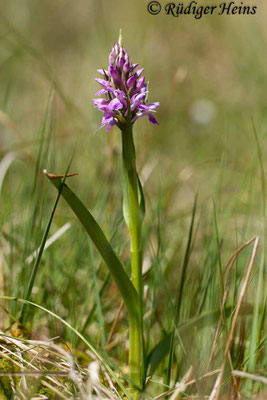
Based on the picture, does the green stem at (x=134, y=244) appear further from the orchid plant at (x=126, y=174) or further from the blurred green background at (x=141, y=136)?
the blurred green background at (x=141, y=136)

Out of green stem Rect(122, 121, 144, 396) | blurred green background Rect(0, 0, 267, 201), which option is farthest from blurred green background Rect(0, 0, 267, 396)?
green stem Rect(122, 121, 144, 396)

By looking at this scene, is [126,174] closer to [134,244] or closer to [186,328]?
[134,244]

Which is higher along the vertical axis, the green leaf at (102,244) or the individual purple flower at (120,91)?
the individual purple flower at (120,91)

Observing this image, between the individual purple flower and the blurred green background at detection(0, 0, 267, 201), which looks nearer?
the individual purple flower

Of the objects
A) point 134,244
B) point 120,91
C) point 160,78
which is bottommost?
point 134,244

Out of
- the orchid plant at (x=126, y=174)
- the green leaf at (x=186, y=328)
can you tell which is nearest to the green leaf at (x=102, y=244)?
the orchid plant at (x=126, y=174)

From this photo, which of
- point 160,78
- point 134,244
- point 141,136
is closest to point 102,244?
point 134,244

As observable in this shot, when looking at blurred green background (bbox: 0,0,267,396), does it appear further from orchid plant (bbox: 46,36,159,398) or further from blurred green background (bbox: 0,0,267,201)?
orchid plant (bbox: 46,36,159,398)
